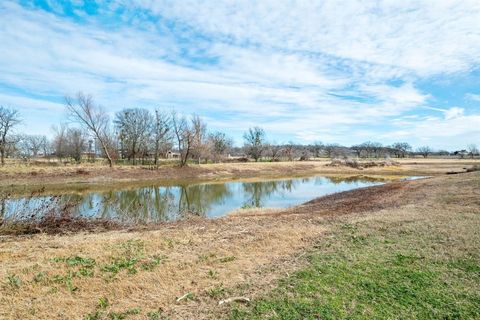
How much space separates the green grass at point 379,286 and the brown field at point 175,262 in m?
0.33

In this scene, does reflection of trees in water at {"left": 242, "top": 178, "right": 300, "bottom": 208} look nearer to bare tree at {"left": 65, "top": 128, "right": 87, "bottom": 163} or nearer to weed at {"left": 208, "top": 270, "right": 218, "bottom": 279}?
weed at {"left": 208, "top": 270, "right": 218, "bottom": 279}

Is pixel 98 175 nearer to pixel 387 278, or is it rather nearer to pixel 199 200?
pixel 199 200

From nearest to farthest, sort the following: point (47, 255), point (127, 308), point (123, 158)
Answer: point (127, 308) < point (47, 255) < point (123, 158)

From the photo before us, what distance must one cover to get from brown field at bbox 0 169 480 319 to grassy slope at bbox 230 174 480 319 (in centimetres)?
16

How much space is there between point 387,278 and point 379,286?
0.41 metres

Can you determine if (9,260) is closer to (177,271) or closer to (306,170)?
(177,271)

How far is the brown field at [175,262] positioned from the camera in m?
5.01

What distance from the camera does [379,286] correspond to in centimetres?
543

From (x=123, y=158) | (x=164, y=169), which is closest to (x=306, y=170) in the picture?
(x=164, y=169)

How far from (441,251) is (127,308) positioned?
658 centimetres

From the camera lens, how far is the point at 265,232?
920 cm

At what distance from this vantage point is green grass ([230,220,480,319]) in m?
4.63

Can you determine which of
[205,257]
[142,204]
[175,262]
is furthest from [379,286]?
[142,204]

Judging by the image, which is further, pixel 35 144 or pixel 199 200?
pixel 35 144
